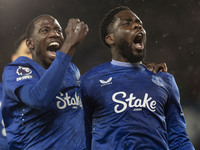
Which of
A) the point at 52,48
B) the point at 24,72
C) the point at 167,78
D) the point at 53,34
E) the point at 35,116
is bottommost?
the point at 35,116

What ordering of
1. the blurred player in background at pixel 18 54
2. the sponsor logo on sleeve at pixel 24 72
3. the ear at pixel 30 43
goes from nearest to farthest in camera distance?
1. the sponsor logo on sleeve at pixel 24 72
2. the ear at pixel 30 43
3. the blurred player in background at pixel 18 54

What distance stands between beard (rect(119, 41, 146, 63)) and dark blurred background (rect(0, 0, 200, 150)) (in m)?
3.58

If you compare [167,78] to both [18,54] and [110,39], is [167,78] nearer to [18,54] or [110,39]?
[110,39]

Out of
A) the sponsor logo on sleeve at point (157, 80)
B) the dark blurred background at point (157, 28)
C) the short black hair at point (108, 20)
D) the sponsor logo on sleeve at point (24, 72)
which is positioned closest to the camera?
the sponsor logo on sleeve at point (24, 72)

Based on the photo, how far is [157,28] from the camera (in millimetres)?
6582

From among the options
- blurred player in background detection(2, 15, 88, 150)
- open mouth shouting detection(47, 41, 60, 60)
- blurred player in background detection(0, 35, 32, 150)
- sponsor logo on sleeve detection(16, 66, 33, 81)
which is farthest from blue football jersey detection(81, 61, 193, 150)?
blurred player in background detection(0, 35, 32, 150)

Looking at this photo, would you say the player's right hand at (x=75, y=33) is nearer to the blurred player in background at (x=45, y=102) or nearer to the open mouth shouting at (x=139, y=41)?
the blurred player in background at (x=45, y=102)

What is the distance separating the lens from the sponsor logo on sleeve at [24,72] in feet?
7.82

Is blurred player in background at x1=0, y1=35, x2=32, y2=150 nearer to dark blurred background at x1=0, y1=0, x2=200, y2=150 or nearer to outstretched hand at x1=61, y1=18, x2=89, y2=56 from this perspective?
outstretched hand at x1=61, y1=18, x2=89, y2=56

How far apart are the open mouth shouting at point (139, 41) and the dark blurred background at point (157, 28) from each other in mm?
3557

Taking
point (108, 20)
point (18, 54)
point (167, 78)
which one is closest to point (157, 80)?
point (167, 78)

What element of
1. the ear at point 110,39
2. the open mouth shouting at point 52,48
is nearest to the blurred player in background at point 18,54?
the open mouth shouting at point 52,48

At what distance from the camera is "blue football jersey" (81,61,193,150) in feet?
7.88

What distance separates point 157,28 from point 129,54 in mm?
4060
